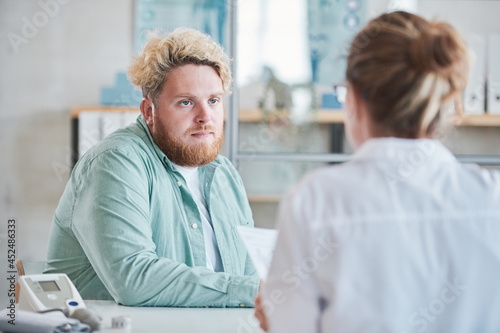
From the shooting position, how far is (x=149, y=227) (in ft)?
5.17

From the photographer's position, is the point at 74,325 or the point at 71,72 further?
the point at 71,72

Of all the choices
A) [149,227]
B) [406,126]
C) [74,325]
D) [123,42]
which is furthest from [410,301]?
[123,42]

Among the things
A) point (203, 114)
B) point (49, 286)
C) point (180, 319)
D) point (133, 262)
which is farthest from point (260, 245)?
point (203, 114)

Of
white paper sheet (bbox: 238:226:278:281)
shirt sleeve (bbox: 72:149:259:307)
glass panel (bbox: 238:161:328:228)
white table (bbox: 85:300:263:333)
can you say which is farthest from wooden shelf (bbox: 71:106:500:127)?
white paper sheet (bbox: 238:226:278:281)

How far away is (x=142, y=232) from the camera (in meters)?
1.52

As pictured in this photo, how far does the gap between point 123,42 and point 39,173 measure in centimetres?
104

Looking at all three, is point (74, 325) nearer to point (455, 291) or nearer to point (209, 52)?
point (455, 291)

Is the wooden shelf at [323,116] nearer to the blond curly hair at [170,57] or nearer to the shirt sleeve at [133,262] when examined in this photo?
the blond curly hair at [170,57]

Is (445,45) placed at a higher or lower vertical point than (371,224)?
higher

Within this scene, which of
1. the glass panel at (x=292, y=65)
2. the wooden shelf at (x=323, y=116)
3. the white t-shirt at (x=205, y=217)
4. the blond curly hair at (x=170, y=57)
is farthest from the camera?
the glass panel at (x=292, y=65)

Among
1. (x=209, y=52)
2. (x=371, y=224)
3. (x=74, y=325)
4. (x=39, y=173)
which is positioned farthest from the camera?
(x=39, y=173)

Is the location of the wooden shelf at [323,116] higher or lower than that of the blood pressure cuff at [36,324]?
higher

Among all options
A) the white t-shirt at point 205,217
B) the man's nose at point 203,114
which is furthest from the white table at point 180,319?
the man's nose at point 203,114

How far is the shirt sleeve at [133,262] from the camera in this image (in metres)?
1.45
